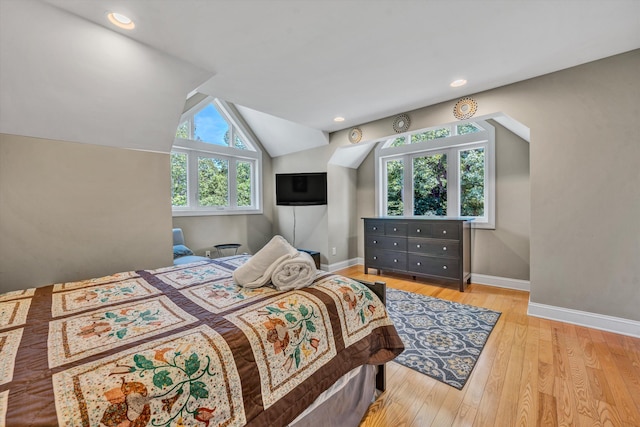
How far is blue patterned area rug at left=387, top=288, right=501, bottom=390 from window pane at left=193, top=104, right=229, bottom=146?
12.7 feet

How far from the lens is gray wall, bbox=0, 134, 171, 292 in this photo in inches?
70.9

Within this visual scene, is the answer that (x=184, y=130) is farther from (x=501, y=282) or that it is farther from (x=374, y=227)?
(x=501, y=282)

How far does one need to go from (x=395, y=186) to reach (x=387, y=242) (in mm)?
1130

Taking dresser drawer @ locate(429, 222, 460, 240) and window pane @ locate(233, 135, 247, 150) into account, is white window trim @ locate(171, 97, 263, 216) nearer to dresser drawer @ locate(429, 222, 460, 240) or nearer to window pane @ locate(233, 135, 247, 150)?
window pane @ locate(233, 135, 247, 150)

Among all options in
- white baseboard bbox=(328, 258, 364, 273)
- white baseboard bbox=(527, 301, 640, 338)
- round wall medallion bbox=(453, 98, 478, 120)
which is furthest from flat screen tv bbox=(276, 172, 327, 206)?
white baseboard bbox=(527, 301, 640, 338)

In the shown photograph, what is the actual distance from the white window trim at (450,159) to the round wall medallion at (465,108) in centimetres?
10

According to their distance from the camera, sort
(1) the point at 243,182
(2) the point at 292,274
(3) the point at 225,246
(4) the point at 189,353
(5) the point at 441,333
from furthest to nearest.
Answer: (1) the point at 243,182 → (3) the point at 225,246 → (5) the point at 441,333 → (2) the point at 292,274 → (4) the point at 189,353

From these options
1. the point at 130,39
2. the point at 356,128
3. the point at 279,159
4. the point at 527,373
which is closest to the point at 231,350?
the point at 527,373

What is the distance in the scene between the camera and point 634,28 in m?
1.85

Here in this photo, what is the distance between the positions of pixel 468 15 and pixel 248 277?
7.34 ft

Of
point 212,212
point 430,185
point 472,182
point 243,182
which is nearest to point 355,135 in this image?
point 430,185

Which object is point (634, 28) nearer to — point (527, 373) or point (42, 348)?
point (527, 373)

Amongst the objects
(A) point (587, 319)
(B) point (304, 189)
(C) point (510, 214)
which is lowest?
(A) point (587, 319)

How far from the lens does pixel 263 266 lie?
1.57 meters
